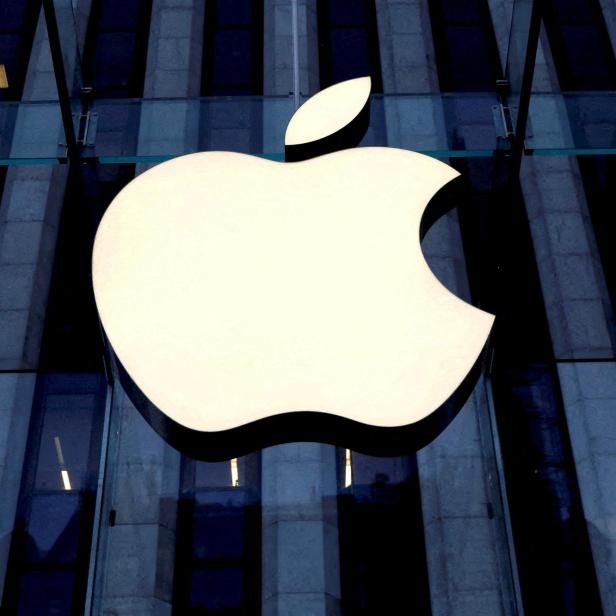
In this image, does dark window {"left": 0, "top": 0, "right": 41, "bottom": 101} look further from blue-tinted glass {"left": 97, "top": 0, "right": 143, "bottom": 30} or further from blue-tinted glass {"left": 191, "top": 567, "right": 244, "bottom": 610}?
blue-tinted glass {"left": 191, "top": 567, "right": 244, "bottom": 610}

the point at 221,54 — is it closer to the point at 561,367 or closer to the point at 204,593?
the point at 561,367

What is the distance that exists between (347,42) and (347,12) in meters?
0.88

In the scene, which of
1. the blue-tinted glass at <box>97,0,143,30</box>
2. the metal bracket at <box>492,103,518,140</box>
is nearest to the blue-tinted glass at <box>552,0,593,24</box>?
the metal bracket at <box>492,103,518,140</box>

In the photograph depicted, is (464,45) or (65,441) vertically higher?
(464,45)

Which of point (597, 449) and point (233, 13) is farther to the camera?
point (233, 13)

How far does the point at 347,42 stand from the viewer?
20.0m

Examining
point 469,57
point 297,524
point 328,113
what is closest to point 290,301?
point 328,113

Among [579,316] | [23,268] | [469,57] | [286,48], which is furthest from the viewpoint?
[469,57]

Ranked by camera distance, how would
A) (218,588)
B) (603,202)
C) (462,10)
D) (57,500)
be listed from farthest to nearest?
(462,10) → (603,202) → (57,500) → (218,588)

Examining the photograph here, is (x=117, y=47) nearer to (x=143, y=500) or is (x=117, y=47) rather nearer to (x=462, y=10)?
(x=462, y=10)

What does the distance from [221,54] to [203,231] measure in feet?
28.2

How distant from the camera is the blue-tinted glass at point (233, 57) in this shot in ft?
63.7

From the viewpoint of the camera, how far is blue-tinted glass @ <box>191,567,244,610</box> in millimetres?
13445

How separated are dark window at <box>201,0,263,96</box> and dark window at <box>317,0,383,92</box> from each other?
1.15 meters
